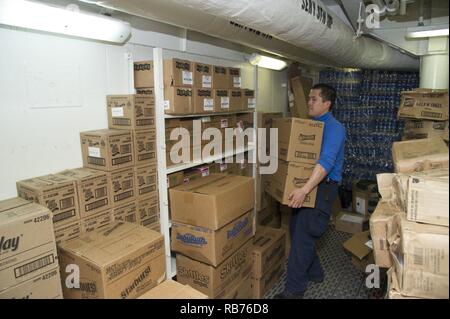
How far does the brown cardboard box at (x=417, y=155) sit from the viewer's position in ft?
3.38

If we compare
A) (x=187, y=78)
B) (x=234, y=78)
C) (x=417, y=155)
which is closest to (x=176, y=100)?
(x=187, y=78)

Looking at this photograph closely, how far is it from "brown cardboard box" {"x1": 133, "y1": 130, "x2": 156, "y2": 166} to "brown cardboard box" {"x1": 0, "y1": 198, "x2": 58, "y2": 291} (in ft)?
1.88

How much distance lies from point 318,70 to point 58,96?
11.3ft

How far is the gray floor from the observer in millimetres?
2238

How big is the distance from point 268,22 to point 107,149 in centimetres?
95

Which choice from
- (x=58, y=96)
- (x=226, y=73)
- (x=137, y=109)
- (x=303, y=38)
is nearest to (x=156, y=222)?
(x=137, y=109)

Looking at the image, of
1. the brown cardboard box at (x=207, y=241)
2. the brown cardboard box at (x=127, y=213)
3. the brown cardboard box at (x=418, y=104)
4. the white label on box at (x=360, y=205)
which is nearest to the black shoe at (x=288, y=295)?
the brown cardboard box at (x=207, y=241)

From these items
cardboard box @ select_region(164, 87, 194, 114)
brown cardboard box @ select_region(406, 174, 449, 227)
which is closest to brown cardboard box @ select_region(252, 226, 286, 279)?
cardboard box @ select_region(164, 87, 194, 114)

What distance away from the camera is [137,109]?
171 cm

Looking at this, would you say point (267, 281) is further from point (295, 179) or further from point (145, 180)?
point (145, 180)

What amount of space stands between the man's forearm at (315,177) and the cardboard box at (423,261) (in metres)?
1.08

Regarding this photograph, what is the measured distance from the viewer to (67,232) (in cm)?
146

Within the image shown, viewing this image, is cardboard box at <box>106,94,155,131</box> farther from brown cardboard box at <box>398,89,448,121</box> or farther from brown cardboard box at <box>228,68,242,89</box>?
brown cardboard box at <box>398,89,448,121</box>
